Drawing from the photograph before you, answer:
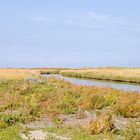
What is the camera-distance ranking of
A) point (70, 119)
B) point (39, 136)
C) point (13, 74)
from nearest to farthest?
point (39, 136)
point (70, 119)
point (13, 74)

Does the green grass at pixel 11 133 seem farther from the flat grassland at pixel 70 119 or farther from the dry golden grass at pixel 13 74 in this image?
the dry golden grass at pixel 13 74

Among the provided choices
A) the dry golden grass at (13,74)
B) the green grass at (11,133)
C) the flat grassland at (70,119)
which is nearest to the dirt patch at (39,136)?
the flat grassland at (70,119)

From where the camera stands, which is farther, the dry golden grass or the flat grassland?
the dry golden grass

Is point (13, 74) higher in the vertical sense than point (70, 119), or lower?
higher

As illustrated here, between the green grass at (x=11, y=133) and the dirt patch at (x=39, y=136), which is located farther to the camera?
the green grass at (x=11, y=133)

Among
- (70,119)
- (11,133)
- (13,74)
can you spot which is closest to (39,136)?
(11,133)

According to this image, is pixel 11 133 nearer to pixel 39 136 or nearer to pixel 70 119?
pixel 39 136

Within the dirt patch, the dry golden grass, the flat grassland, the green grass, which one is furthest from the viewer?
the dry golden grass

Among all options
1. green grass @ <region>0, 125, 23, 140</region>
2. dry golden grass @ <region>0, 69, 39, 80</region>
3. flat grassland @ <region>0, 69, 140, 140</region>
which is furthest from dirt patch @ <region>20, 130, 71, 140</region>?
dry golden grass @ <region>0, 69, 39, 80</region>

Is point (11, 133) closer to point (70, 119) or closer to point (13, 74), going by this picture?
point (70, 119)

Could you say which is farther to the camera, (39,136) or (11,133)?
(11,133)

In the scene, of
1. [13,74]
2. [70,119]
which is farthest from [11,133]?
[13,74]

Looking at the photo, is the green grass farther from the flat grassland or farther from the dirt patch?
the dirt patch

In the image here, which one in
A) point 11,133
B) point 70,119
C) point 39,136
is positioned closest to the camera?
point 39,136
